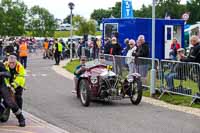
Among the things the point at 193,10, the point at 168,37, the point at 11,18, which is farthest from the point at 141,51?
the point at 193,10

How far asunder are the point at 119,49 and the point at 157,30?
5.94 m

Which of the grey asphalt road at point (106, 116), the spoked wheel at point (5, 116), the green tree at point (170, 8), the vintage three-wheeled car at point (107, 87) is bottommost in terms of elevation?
the grey asphalt road at point (106, 116)

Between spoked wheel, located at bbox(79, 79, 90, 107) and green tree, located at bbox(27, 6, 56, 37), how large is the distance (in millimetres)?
82524

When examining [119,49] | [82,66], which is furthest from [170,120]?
[119,49]

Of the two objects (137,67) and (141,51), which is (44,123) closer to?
(137,67)

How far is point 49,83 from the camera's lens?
20.9m

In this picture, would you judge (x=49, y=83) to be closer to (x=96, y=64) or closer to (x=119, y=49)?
(x=119, y=49)

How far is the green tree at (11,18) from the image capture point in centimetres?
8281

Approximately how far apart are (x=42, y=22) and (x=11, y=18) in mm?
14781

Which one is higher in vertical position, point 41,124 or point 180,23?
point 180,23

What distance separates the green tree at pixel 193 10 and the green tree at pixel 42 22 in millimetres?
23741

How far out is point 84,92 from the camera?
1443cm

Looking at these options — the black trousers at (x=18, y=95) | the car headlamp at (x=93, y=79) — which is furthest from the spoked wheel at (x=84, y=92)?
the black trousers at (x=18, y=95)

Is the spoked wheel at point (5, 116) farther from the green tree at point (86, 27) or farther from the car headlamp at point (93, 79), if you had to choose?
the green tree at point (86, 27)
